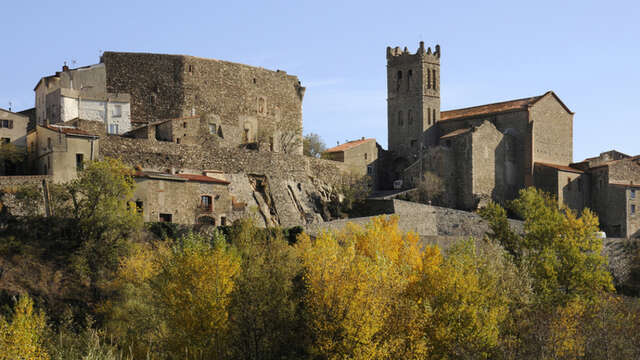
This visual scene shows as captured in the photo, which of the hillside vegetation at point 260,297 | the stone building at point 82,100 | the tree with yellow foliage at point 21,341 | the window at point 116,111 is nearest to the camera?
the tree with yellow foliage at point 21,341

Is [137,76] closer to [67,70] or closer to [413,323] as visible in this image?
[67,70]

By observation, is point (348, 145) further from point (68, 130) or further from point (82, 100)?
point (68, 130)

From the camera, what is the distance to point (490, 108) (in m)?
73.7

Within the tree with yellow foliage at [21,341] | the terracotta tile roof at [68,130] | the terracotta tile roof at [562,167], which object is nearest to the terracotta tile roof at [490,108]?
the terracotta tile roof at [562,167]

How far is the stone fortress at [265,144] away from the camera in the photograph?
51531 millimetres

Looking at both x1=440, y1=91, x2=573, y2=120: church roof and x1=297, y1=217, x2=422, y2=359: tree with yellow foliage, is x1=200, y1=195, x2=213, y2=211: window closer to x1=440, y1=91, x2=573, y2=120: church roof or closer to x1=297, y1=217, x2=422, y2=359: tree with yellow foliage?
x1=297, y1=217, x2=422, y2=359: tree with yellow foliage

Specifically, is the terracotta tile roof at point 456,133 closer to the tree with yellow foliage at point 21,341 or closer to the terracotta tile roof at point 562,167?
the terracotta tile roof at point 562,167

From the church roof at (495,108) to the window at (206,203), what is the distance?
29.8 meters

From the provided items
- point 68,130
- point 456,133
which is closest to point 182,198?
point 68,130

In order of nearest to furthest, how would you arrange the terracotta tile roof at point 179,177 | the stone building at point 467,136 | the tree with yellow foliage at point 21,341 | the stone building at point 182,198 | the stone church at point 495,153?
the tree with yellow foliage at point 21,341 → the stone building at point 182,198 → the terracotta tile roof at point 179,177 → the stone church at point 495,153 → the stone building at point 467,136

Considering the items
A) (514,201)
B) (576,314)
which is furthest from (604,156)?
(576,314)

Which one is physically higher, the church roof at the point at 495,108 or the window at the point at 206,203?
the church roof at the point at 495,108

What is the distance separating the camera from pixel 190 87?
63.7 m

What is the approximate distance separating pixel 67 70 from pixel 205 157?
41.0 ft
